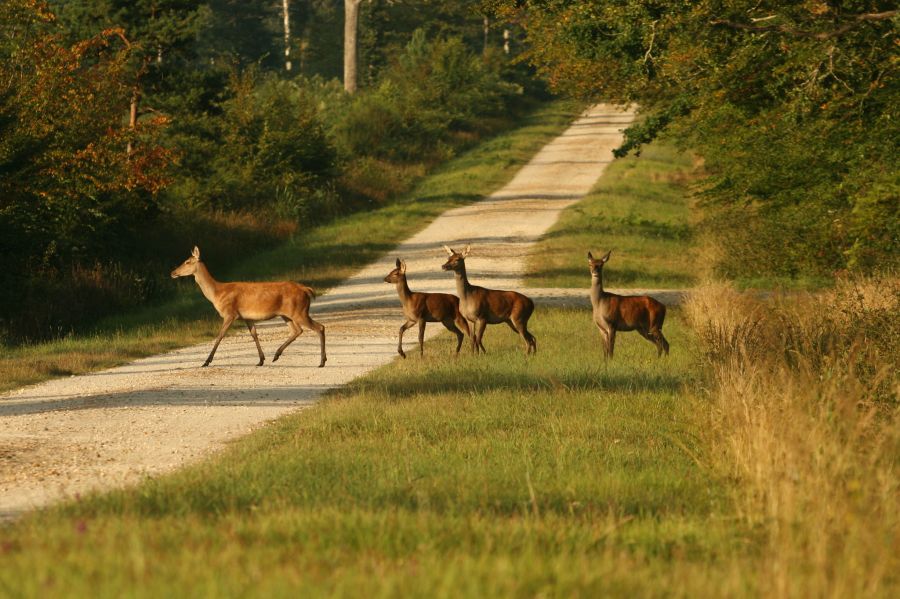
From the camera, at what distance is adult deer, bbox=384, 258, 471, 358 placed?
753 inches

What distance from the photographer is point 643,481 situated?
9.59 meters

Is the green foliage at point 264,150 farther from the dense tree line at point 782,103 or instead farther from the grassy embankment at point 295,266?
the dense tree line at point 782,103

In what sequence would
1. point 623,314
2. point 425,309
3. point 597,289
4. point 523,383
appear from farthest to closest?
point 425,309
point 623,314
point 597,289
point 523,383

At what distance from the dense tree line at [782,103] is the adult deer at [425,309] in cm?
374

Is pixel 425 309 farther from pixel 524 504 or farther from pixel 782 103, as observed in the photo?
pixel 524 504

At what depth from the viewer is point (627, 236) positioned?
37.2m

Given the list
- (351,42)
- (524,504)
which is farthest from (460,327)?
(351,42)

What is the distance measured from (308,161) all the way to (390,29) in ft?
148

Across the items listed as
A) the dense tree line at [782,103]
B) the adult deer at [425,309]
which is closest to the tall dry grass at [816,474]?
the dense tree line at [782,103]

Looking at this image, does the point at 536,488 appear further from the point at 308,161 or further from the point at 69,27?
the point at 308,161

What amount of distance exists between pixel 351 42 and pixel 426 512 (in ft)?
181

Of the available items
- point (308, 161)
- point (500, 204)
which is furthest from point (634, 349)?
point (500, 204)

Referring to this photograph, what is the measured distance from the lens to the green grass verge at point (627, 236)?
102 ft

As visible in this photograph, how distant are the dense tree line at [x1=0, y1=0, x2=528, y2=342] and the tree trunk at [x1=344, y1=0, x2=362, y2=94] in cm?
252
